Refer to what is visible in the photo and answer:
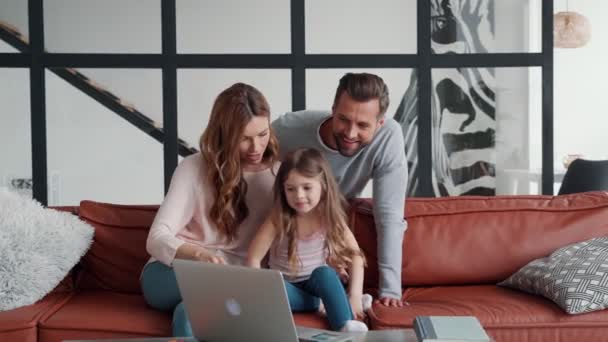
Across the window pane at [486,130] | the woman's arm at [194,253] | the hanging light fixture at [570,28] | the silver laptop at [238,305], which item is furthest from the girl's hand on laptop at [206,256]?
the hanging light fixture at [570,28]

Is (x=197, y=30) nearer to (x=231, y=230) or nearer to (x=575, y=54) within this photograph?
(x=231, y=230)

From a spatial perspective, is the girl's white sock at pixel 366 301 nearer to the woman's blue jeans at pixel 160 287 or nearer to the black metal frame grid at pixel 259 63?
the woman's blue jeans at pixel 160 287

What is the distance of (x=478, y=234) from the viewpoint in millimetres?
2691

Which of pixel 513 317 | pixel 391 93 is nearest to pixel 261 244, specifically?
pixel 513 317

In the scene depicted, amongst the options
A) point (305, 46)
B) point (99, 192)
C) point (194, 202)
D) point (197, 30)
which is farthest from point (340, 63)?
point (194, 202)

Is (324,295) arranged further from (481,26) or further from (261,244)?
(481,26)

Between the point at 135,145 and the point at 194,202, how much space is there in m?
1.51

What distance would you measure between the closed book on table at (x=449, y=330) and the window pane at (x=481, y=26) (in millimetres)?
2357

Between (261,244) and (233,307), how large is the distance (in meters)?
0.68

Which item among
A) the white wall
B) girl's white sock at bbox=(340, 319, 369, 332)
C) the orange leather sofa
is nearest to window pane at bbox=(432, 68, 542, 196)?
the orange leather sofa

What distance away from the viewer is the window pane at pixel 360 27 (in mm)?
3871

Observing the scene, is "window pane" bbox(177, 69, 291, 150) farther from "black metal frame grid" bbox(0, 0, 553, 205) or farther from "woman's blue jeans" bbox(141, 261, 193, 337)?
"woman's blue jeans" bbox(141, 261, 193, 337)

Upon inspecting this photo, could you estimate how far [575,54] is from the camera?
6.84 m

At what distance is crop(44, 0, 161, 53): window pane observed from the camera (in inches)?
150
